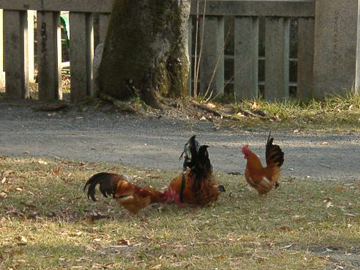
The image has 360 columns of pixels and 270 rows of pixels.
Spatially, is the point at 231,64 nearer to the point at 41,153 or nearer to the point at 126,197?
the point at 41,153

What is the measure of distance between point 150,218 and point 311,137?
12.1ft

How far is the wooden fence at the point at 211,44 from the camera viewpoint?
12.1 m

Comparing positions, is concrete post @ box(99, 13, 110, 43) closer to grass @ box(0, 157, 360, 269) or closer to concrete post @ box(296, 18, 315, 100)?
concrete post @ box(296, 18, 315, 100)

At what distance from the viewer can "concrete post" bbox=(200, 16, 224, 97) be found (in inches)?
487

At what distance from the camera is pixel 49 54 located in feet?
40.9

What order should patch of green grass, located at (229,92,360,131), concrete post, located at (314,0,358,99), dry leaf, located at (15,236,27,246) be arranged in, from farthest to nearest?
concrete post, located at (314,0,358,99) < patch of green grass, located at (229,92,360,131) < dry leaf, located at (15,236,27,246)

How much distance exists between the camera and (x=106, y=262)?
5.63m

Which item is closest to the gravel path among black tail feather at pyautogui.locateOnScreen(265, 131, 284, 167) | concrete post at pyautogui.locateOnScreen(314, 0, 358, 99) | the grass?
the grass

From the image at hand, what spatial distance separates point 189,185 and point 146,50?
4.10 meters

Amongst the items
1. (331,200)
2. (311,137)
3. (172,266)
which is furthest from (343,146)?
(172,266)

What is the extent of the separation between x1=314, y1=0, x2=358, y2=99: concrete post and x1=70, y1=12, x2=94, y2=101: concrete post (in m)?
3.10

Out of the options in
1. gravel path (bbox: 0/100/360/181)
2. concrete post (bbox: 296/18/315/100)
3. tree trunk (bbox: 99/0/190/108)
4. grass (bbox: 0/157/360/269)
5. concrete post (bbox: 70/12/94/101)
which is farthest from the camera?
concrete post (bbox: 70/12/94/101)

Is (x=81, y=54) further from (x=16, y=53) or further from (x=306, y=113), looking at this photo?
(x=306, y=113)

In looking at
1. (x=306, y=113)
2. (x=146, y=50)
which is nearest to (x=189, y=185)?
(x=146, y=50)
